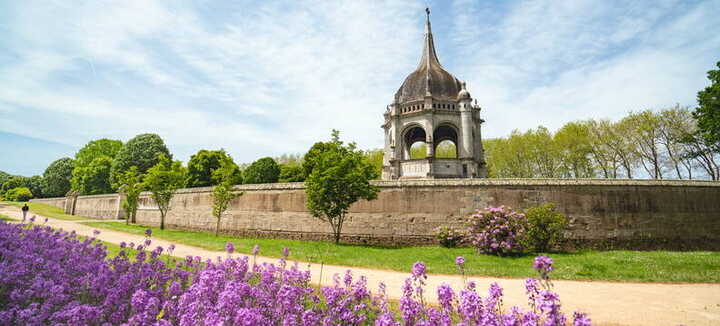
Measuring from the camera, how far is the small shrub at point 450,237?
15016 mm

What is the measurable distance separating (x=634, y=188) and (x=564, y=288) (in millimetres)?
11766

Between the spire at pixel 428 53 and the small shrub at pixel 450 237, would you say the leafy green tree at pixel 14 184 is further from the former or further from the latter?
the small shrub at pixel 450 237

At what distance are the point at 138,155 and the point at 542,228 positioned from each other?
5436 centimetres

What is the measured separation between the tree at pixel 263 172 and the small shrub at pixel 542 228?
1053 inches

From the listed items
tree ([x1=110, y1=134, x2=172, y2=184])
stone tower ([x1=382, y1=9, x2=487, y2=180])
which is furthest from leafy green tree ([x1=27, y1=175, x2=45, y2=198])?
stone tower ([x1=382, y1=9, x2=487, y2=180])

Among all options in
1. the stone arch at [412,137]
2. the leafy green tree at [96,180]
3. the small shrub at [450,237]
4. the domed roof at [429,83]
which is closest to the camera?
the small shrub at [450,237]

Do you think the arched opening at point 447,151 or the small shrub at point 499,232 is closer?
the small shrub at point 499,232

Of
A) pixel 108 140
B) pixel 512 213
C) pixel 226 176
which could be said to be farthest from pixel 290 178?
pixel 108 140

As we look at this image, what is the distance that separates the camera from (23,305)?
375cm

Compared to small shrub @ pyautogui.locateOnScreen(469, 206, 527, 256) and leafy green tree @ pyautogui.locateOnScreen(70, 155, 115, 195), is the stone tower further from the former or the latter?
leafy green tree @ pyautogui.locateOnScreen(70, 155, 115, 195)

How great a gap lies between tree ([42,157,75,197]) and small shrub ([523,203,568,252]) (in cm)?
7838

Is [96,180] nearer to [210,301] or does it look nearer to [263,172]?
[263,172]

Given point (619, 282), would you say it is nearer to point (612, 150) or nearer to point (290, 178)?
point (290, 178)

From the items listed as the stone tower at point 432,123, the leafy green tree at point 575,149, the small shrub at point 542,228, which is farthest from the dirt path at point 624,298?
the leafy green tree at point 575,149
